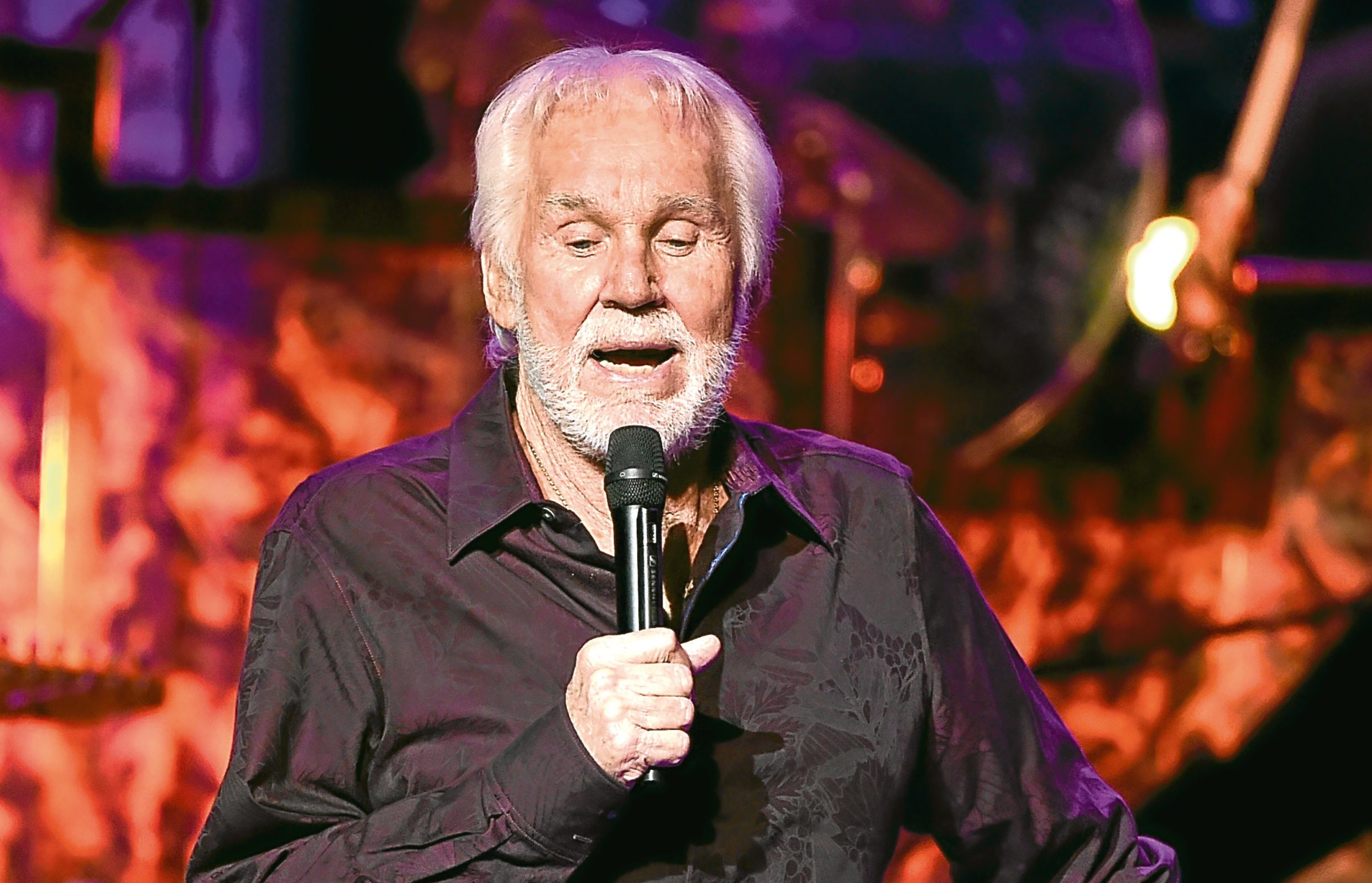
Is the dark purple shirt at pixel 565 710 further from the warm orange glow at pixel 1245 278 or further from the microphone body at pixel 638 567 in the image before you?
the warm orange glow at pixel 1245 278

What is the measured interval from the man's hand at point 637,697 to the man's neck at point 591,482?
1.17 ft

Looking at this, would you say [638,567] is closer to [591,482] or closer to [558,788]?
[558,788]

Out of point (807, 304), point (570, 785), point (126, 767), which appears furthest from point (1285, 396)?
point (570, 785)

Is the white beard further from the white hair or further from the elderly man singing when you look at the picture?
the white hair

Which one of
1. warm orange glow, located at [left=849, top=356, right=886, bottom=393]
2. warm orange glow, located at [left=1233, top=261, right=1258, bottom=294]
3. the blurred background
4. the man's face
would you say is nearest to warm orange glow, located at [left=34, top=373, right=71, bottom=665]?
the blurred background

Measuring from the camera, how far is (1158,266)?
3775 mm

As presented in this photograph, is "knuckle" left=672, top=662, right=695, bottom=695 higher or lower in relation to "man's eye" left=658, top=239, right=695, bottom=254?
lower

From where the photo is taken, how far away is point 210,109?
356 centimetres

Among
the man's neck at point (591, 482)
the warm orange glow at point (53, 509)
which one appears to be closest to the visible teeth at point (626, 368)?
the man's neck at point (591, 482)

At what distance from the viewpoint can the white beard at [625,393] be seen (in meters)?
1.54

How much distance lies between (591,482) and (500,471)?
11 cm

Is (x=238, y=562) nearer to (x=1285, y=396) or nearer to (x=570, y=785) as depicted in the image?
(x=570, y=785)

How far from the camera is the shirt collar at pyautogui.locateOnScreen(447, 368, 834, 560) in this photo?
60.3 inches

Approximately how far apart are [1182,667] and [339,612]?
2843mm
